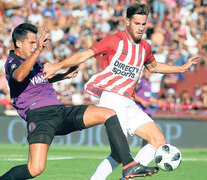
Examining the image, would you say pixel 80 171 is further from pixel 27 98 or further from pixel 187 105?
pixel 187 105

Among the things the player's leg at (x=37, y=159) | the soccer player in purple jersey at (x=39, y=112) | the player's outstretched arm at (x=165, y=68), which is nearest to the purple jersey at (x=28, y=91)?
the soccer player in purple jersey at (x=39, y=112)

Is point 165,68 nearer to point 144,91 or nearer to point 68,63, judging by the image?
point 68,63

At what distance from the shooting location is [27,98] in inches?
271

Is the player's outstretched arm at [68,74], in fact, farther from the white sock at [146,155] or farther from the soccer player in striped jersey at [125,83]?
the white sock at [146,155]

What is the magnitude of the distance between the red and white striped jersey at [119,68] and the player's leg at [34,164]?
46.5 inches

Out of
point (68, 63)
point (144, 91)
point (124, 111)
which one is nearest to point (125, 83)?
point (124, 111)

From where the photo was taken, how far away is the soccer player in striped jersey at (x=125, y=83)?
7.08m

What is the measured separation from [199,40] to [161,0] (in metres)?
2.13

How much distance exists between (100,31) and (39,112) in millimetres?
11503

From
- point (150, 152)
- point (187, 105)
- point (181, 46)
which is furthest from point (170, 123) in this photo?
point (150, 152)

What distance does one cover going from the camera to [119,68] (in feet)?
23.5

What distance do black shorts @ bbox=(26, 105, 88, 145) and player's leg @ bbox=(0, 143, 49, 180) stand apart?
0.08 m

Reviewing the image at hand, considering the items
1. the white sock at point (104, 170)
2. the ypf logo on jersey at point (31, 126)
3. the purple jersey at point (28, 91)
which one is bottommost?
the white sock at point (104, 170)

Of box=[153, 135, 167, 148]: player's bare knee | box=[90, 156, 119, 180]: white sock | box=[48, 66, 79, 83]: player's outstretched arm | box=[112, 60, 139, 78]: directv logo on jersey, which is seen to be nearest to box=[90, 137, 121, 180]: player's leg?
box=[90, 156, 119, 180]: white sock
